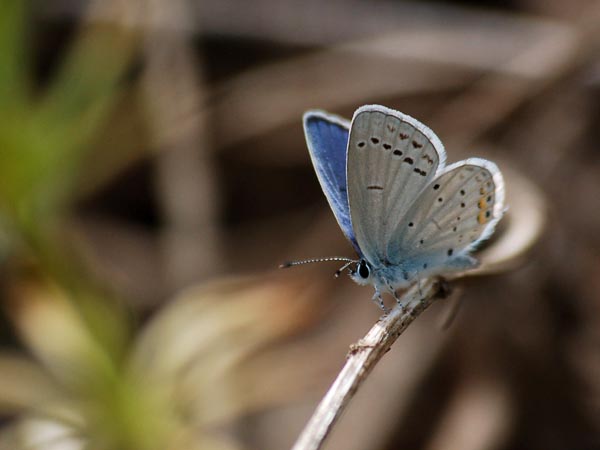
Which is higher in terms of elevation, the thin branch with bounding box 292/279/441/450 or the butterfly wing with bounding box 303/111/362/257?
the butterfly wing with bounding box 303/111/362/257

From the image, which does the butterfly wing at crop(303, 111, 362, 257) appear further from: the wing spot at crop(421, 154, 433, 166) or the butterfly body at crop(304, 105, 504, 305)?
the wing spot at crop(421, 154, 433, 166)

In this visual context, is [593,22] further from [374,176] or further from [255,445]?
[255,445]

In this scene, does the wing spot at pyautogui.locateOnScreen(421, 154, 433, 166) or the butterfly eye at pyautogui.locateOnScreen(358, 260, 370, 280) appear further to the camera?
the butterfly eye at pyautogui.locateOnScreen(358, 260, 370, 280)

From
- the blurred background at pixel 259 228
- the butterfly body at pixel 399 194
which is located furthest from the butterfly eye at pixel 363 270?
the blurred background at pixel 259 228

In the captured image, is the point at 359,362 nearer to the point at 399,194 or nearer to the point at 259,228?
the point at 399,194

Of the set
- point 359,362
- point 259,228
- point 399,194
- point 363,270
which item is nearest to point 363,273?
point 363,270

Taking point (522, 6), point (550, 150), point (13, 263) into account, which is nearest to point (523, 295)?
point (550, 150)

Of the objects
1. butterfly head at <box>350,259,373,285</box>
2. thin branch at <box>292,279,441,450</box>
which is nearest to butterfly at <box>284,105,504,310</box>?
butterfly head at <box>350,259,373,285</box>

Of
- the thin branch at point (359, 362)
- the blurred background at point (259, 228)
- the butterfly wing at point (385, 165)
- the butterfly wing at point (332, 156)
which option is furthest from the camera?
the blurred background at point (259, 228)

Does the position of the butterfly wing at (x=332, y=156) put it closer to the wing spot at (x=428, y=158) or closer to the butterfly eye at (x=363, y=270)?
the butterfly eye at (x=363, y=270)
